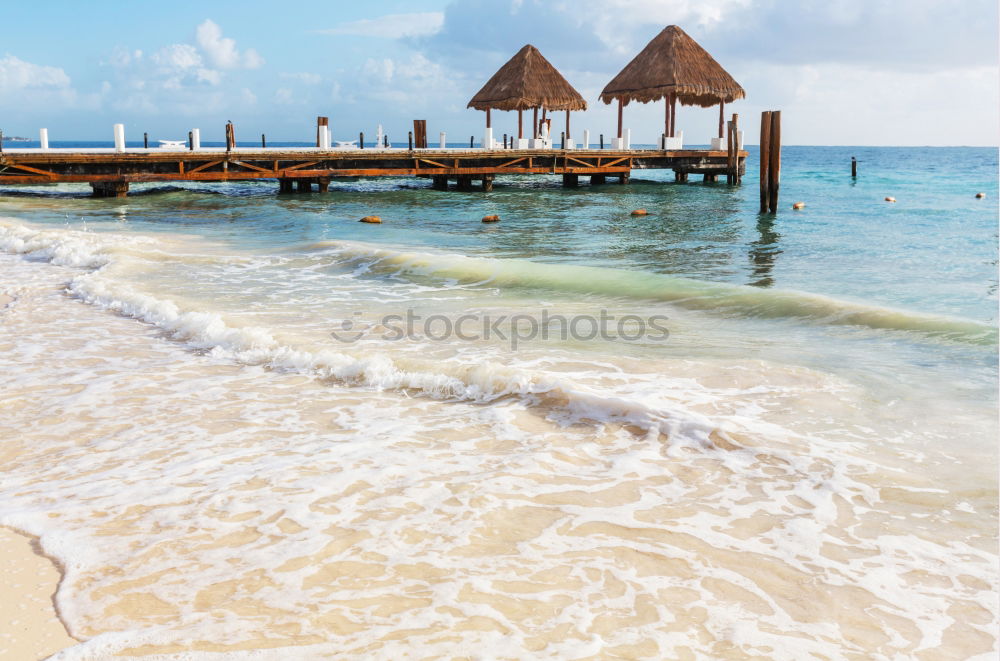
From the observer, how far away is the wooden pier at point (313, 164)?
71.7 feet

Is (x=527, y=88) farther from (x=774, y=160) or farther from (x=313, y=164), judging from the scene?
(x=774, y=160)

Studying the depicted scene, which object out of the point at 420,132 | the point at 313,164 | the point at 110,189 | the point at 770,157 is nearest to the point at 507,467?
the point at 770,157

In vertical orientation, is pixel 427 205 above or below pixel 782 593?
above

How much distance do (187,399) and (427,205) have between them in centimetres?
1919

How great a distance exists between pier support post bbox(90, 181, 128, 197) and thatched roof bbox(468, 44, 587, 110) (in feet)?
51.2

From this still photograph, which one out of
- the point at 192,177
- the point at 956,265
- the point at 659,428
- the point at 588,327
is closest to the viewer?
the point at 659,428

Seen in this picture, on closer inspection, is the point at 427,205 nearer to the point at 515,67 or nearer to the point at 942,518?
the point at 515,67

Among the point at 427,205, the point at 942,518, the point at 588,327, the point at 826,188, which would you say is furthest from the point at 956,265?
the point at 826,188

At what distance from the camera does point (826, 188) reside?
35281mm

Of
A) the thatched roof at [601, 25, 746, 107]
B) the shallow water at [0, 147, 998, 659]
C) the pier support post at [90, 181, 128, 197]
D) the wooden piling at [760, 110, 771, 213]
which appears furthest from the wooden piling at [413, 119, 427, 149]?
the shallow water at [0, 147, 998, 659]

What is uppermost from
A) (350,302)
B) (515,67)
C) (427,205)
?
(515,67)

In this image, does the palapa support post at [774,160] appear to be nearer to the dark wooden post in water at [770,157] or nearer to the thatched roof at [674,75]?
the dark wooden post in water at [770,157]

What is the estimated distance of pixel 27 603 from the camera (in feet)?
8.61

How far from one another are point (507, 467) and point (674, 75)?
1173 inches
